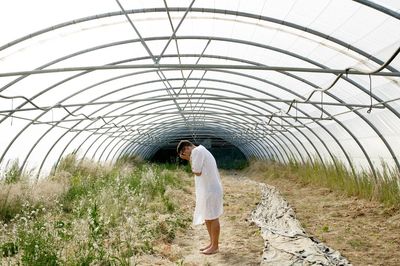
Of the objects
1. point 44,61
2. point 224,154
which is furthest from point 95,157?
point 224,154

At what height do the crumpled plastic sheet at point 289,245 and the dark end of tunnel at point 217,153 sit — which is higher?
the dark end of tunnel at point 217,153

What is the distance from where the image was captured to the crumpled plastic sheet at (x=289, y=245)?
18.3ft

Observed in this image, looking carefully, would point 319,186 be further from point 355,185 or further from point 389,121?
point 389,121

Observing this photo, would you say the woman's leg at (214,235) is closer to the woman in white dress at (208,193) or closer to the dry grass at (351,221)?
the woman in white dress at (208,193)

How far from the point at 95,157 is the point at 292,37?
45.1 ft

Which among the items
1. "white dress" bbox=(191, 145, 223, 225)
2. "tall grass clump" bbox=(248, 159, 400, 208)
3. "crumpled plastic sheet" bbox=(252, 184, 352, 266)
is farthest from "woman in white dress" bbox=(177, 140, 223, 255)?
"tall grass clump" bbox=(248, 159, 400, 208)

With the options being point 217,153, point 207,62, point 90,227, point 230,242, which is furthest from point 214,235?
point 217,153

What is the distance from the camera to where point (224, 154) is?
123 feet

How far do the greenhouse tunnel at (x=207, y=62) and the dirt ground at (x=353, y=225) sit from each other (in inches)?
42.5

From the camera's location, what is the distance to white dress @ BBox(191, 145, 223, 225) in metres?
6.11

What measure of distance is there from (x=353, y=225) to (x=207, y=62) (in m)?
5.23

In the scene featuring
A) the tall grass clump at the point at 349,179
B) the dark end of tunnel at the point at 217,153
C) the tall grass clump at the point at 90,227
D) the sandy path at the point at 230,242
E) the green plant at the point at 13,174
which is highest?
the dark end of tunnel at the point at 217,153

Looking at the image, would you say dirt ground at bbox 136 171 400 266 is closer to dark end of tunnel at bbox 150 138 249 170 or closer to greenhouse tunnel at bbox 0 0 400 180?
greenhouse tunnel at bbox 0 0 400 180

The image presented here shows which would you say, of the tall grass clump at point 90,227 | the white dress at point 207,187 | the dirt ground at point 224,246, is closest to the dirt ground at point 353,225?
the dirt ground at point 224,246
